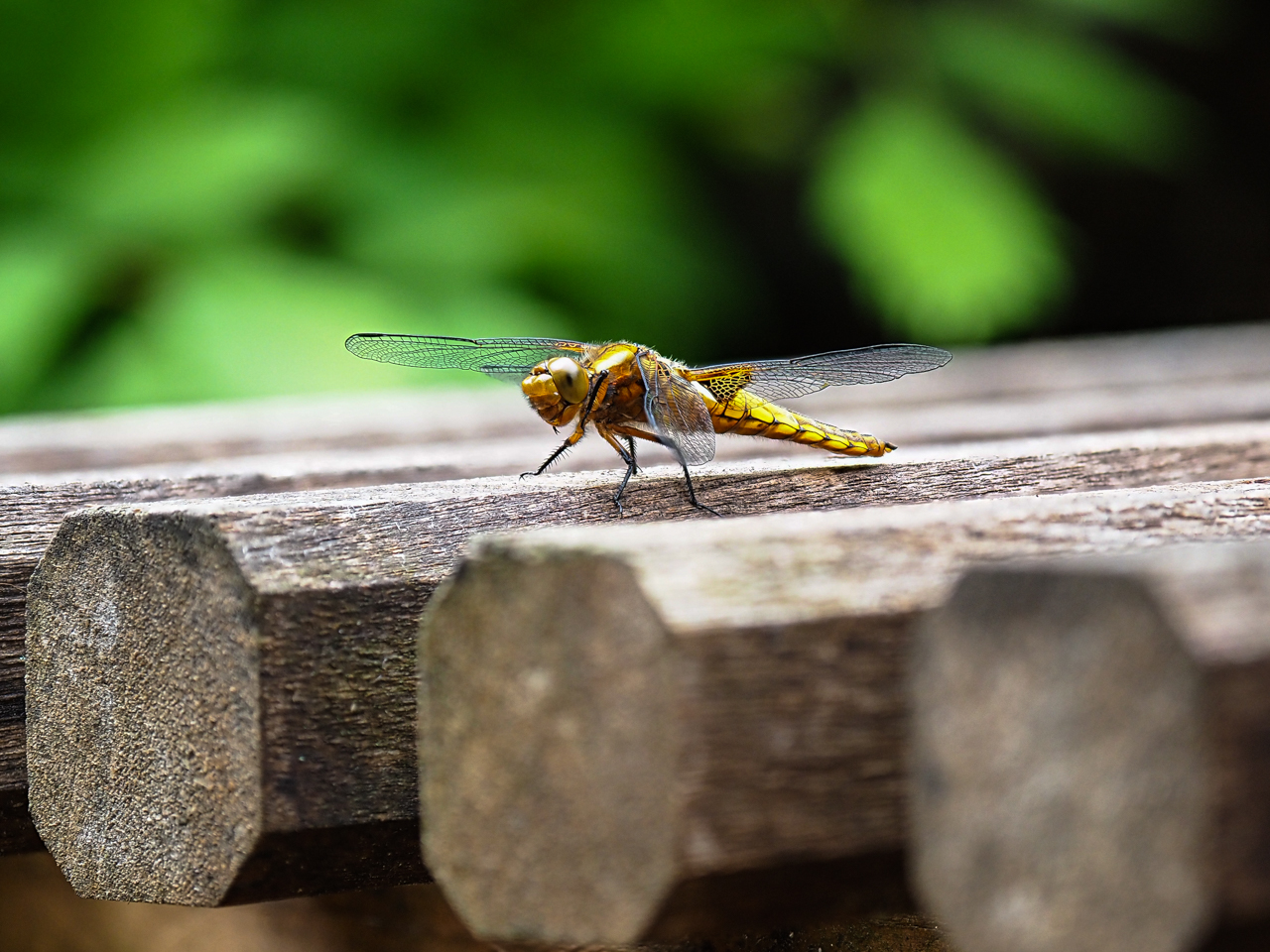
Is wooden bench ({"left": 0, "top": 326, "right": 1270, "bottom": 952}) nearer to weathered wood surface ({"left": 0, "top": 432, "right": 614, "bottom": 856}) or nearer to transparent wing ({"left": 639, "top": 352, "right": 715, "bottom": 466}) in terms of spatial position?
weathered wood surface ({"left": 0, "top": 432, "right": 614, "bottom": 856})

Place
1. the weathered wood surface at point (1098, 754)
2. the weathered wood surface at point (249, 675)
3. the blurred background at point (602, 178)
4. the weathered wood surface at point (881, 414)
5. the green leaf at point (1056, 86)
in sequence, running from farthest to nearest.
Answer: the green leaf at point (1056, 86), the blurred background at point (602, 178), the weathered wood surface at point (881, 414), the weathered wood surface at point (249, 675), the weathered wood surface at point (1098, 754)

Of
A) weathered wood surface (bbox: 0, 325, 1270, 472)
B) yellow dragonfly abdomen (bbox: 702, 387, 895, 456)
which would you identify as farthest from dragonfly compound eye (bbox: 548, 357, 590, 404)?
weathered wood surface (bbox: 0, 325, 1270, 472)

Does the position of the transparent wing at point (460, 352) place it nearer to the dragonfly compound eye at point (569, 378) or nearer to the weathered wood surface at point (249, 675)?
the dragonfly compound eye at point (569, 378)

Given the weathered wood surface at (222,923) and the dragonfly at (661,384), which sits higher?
the dragonfly at (661,384)

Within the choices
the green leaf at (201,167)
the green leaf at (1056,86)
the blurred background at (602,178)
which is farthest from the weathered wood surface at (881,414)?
the green leaf at (1056,86)

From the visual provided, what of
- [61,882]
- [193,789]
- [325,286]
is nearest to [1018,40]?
[325,286]

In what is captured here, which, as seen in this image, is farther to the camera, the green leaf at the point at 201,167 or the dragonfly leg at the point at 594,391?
the green leaf at the point at 201,167

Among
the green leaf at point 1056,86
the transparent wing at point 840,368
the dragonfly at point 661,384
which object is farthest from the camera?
the green leaf at point 1056,86
